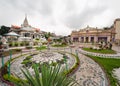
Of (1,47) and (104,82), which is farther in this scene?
(1,47)

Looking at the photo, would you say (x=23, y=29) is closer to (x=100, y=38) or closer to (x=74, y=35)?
(x=74, y=35)

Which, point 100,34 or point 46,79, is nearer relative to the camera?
point 46,79

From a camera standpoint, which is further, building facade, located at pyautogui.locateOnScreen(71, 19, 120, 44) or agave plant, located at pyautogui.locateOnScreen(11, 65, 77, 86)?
building facade, located at pyautogui.locateOnScreen(71, 19, 120, 44)

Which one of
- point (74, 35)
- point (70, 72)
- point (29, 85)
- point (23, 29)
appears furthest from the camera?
point (74, 35)

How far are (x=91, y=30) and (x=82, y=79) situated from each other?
40356 millimetres

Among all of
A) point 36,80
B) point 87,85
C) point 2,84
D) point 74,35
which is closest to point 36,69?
point 36,80

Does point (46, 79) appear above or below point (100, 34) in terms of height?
below

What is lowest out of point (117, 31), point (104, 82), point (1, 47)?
point (104, 82)

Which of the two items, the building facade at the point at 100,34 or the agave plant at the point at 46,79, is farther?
the building facade at the point at 100,34

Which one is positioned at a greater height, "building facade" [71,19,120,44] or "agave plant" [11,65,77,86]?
"building facade" [71,19,120,44]

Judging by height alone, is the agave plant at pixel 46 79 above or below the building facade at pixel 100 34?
below

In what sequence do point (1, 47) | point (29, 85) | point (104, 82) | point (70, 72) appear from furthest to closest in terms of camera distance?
point (1, 47), point (70, 72), point (104, 82), point (29, 85)

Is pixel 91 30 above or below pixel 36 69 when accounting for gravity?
above

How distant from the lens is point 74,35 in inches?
2026
